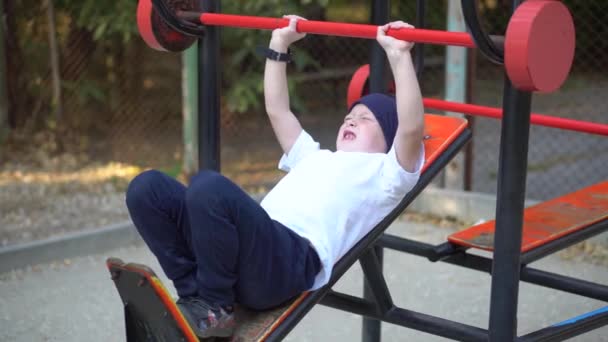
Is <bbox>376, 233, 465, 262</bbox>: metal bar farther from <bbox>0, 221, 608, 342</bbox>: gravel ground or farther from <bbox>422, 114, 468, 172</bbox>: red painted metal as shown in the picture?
<bbox>0, 221, 608, 342</bbox>: gravel ground

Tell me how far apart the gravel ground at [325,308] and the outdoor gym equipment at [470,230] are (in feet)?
1.89

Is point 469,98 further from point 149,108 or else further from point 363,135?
point 149,108

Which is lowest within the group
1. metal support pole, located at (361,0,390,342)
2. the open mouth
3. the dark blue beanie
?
the open mouth

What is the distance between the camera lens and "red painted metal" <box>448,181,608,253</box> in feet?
8.14

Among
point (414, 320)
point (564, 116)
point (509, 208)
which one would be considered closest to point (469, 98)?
point (414, 320)

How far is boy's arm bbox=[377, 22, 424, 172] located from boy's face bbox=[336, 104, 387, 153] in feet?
0.56

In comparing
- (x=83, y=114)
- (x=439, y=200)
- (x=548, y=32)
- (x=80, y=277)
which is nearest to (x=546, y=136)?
(x=439, y=200)

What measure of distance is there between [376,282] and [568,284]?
1.94 feet

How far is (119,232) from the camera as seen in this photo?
4.15 metres

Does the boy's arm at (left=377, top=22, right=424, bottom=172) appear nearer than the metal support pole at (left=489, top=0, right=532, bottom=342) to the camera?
No

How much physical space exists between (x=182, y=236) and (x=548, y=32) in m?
1.00

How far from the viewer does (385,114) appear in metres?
2.39

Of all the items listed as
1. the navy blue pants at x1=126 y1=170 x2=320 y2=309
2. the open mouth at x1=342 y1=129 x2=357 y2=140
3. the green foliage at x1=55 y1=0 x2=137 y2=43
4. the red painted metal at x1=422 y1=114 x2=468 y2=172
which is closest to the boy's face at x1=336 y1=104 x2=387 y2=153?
the open mouth at x1=342 y1=129 x2=357 y2=140

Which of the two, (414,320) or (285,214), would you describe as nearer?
(285,214)
